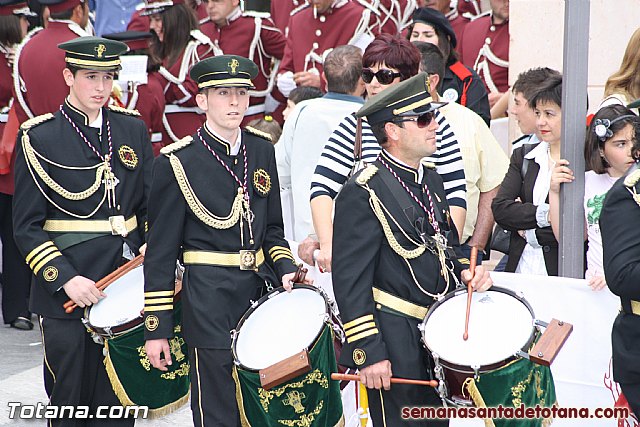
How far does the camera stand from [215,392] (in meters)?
5.01

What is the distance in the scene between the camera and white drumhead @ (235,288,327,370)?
4.83 m

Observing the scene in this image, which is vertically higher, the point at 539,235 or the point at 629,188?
the point at 629,188

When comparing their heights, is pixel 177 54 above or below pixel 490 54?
above

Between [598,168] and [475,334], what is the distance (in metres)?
1.56

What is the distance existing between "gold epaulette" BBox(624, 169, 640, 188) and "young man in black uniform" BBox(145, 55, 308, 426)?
62.8 inches

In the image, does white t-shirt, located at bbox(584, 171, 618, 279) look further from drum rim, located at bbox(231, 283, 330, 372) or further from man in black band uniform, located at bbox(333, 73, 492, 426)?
drum rim, located at bbox(231, 283, 330, 372)

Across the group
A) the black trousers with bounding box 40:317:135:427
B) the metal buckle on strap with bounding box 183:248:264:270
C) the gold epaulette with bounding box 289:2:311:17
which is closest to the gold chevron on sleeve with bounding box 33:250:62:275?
the black trousers with bounding box 40:317:135:427

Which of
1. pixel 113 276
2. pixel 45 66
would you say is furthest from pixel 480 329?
pixel 45 66

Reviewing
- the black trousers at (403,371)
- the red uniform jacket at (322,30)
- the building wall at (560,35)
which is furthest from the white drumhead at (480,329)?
the red uniform jacket at (322,30)

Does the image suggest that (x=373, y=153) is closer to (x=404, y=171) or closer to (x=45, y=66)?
(x=404, y=171)

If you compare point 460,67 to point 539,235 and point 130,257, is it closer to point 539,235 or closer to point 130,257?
point 539,235

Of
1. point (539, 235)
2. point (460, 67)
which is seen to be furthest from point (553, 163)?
point (460, 67)

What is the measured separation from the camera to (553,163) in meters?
6.16

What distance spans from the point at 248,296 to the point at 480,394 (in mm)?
1308
